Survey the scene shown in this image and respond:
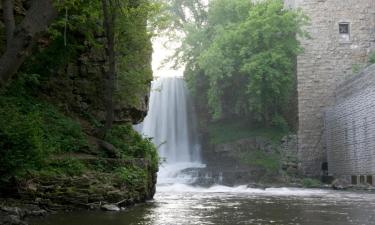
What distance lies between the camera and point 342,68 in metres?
27.0

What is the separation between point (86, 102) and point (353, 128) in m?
12.4

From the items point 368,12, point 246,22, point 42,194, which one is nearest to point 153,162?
point 42,194

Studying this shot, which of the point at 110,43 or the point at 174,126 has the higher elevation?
the point at 110,43

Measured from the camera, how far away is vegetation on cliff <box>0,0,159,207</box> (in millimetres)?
8781

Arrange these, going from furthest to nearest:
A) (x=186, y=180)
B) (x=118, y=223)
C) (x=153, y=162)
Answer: (x=186, y=180), (x=153, y=162), (x=118, y=223)

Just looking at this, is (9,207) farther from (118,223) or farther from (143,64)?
(143,64)

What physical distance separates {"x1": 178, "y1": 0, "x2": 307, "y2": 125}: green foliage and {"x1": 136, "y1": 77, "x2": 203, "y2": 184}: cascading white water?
3163mm

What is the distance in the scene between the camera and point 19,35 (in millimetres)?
6059

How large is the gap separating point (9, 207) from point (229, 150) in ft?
66.7

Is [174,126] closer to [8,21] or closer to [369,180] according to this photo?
[369,180]

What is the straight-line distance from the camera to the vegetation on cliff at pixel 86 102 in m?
8.78

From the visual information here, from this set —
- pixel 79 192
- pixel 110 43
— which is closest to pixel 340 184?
pixel 110 43

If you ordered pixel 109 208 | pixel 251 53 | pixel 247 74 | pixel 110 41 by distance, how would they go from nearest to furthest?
pixel 109 208 → pixel 110 41 → pixel 251 53 → pixel 247 74

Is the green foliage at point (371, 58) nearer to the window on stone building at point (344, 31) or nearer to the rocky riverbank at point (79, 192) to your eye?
the window on stone building at point (344, 31)
